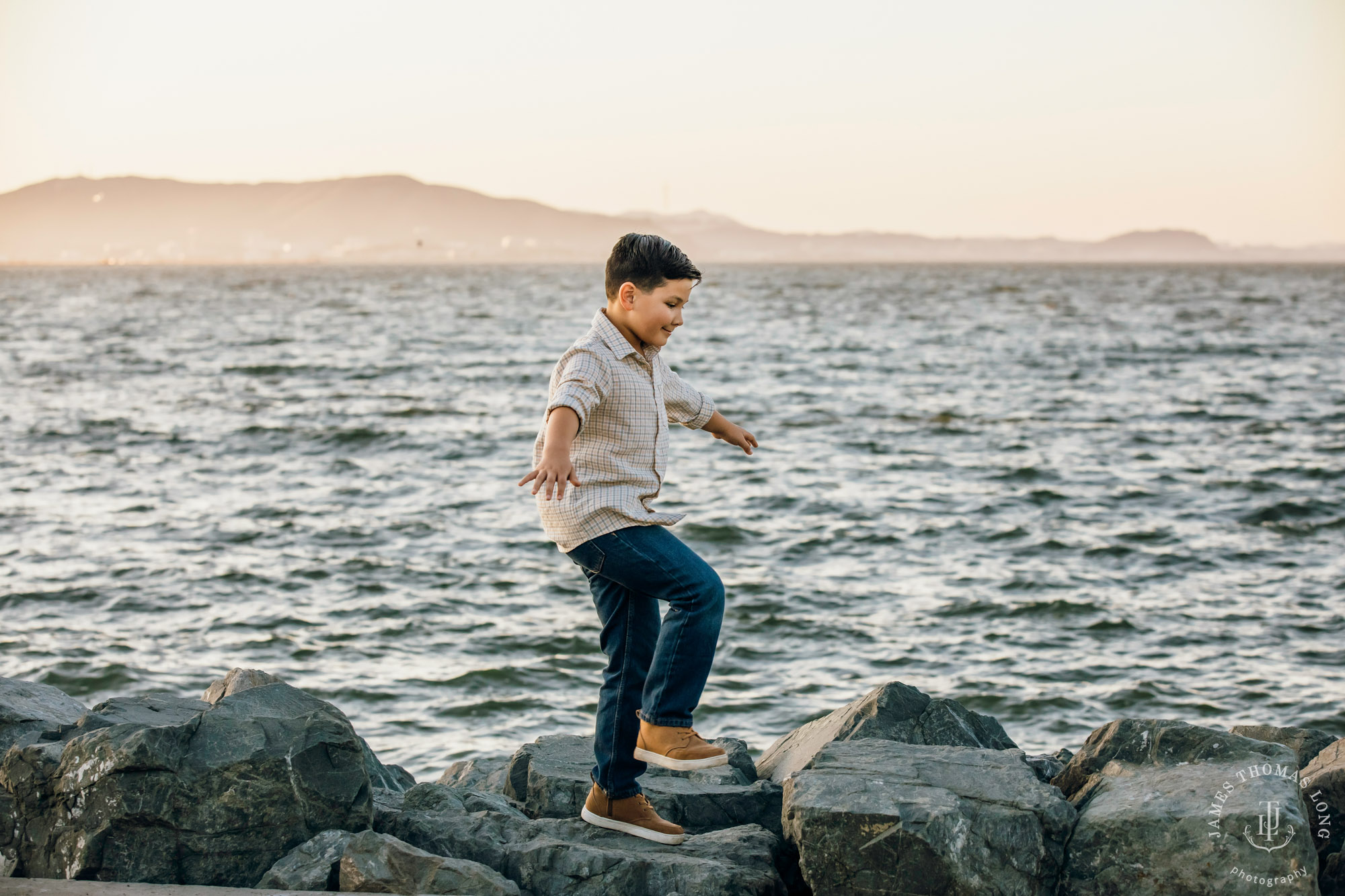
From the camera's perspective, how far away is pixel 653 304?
4066 millimetres

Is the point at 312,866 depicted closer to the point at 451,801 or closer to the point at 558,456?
the point at 451,801

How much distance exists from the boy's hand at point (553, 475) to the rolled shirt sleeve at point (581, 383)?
171mm

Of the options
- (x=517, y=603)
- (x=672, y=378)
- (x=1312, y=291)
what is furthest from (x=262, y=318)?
(x=1312, y=291)

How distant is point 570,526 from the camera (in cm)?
397

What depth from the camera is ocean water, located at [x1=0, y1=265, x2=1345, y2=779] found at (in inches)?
371

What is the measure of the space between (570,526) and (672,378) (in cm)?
80

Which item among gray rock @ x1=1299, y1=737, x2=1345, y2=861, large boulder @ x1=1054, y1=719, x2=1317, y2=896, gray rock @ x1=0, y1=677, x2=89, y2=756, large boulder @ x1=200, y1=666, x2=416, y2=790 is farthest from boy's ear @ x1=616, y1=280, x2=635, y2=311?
gray rock @ x1=1299, y1=737, x2=1345, y2=861

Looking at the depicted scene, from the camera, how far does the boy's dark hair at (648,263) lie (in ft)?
13.2

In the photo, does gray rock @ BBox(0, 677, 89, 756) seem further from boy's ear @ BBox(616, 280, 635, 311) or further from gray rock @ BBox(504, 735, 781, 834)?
boy's ear @ BBox(616, 280, 635, 311)

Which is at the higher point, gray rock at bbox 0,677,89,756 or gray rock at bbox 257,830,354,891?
gray rock at bbox 0,677,89,756

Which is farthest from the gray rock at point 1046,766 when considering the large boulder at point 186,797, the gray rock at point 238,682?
the gray rock at point 238,682

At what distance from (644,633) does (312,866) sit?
4.62 feet

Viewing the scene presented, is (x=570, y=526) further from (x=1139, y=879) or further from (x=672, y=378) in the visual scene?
(x=1139, y=879)

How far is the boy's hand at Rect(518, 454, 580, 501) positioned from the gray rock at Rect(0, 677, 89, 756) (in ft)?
9.04
